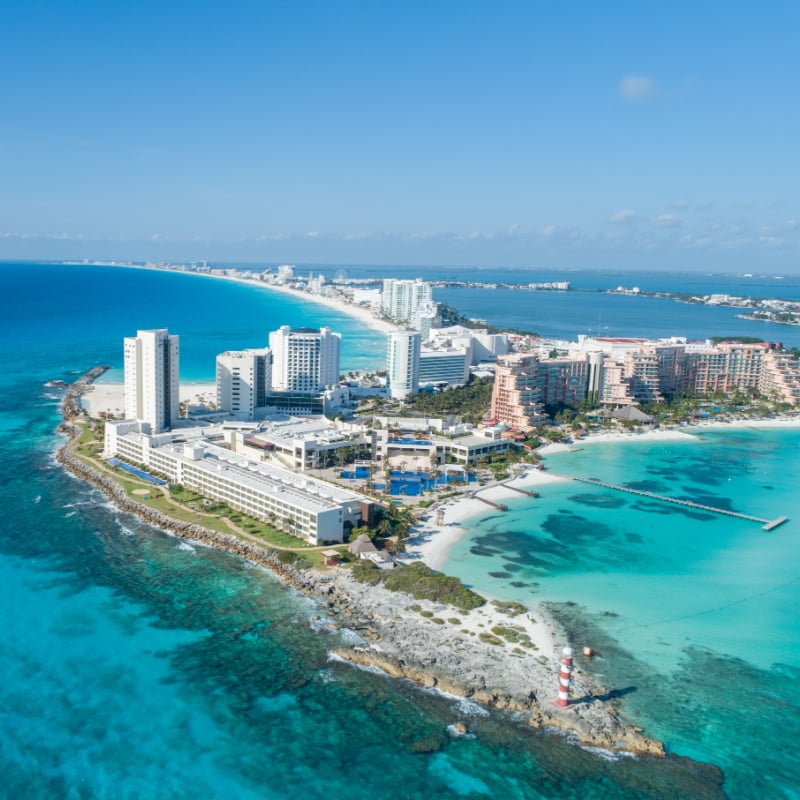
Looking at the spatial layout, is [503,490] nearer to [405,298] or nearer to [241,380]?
[241,380]

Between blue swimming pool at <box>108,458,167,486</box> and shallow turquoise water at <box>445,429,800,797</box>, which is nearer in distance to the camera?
shallow turquoise water at <box>445,429,800,797</box>

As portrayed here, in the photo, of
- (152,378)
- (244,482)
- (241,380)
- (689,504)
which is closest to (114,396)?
(241,380)

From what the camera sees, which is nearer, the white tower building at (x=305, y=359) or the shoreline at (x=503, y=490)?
the shoreline at (x=503, y=490)

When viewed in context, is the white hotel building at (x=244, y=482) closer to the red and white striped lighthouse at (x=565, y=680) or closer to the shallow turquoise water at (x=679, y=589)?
the shallow turquoise water at (x=679, y=589)

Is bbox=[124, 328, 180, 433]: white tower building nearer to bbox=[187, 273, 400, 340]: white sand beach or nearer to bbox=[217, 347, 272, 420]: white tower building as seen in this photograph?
bbox=[217, 347, 272, 420]: white tower building

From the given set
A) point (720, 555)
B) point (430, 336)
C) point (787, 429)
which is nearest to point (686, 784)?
point (720, 555)

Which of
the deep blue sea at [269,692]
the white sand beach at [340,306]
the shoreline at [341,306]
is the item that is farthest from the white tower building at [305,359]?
the white sand beach at [340,306]

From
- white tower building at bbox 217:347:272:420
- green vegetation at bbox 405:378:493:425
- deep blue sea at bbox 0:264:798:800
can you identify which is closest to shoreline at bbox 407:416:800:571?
deep blue sea at bbox 0:264:798:800
